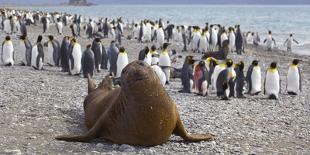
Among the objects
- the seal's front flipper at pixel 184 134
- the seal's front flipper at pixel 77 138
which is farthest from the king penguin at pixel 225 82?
the seal's front flipper at pixel 77 138

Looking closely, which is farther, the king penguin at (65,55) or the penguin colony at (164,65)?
the king penguin at (65,55)

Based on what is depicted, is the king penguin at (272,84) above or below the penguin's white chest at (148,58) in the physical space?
below

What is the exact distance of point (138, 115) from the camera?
6578 millimetres

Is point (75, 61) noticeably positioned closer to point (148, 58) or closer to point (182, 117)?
point (148, 58)

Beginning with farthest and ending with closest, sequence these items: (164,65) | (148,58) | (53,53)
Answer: (53,53) → (164,65) → (148,58)

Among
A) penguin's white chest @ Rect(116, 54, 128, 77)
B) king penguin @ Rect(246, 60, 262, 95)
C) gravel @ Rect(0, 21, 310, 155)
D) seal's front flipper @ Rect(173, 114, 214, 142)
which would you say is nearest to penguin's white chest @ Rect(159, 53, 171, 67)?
penguin's white chest @ Rect(116, 54, 128, 77)

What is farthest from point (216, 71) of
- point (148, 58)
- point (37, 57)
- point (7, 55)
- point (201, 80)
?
point (7, 55)

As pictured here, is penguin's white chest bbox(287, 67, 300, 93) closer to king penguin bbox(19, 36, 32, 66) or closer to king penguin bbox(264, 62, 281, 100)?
king penguin bbox(264, 62, 281, 100)

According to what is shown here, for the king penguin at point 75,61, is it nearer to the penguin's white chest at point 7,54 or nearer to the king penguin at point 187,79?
the penguin's white chest at point 7,54

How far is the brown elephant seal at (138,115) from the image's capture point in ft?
21.6

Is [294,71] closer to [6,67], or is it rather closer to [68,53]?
[68,53]

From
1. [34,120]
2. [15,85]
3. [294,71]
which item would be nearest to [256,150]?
[34,120]

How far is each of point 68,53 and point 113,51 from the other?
159 centimetres

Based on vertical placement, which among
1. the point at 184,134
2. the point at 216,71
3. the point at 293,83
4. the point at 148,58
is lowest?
the point at 184,134
